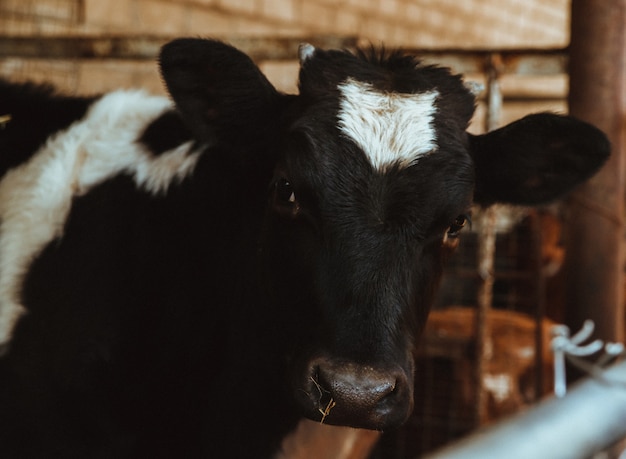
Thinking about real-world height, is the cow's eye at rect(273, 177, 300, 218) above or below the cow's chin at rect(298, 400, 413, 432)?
above

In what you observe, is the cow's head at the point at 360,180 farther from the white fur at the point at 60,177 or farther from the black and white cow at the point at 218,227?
the white fur at the point at 60,177

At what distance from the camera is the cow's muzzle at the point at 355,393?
4.68 ft

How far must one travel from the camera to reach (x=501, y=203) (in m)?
2.16

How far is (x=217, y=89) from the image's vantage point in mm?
1999

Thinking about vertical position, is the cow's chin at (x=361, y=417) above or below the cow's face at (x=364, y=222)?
below

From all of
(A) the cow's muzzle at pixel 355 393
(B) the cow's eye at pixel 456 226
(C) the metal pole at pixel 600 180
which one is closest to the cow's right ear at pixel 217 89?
(B) the cow's eye at pixel 456 226

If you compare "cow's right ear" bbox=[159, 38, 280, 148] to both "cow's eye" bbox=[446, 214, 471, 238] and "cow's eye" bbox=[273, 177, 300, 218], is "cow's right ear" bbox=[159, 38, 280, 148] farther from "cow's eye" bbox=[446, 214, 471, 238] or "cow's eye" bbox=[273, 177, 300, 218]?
"cow's eye" bbox=[446, 214, 471, 238]

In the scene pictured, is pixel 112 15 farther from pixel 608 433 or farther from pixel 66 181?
pixel 608 433

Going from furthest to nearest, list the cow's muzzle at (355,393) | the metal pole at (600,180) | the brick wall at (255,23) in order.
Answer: the brick wall at (255,23), the metal pole at (600,180), the cow's muzzle at (355,393)

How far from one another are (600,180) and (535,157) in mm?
868

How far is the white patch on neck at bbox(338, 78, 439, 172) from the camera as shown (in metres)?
1.74

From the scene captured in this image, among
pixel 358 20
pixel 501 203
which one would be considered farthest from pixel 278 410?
pixel 358 20

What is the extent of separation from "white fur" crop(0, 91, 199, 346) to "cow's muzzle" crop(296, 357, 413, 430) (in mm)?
885

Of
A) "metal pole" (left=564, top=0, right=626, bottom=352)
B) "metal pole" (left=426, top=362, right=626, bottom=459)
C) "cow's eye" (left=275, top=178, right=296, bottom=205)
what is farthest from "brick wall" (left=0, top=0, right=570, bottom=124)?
"metal pole" (left=426, top=362, right=626, bottom=459)
